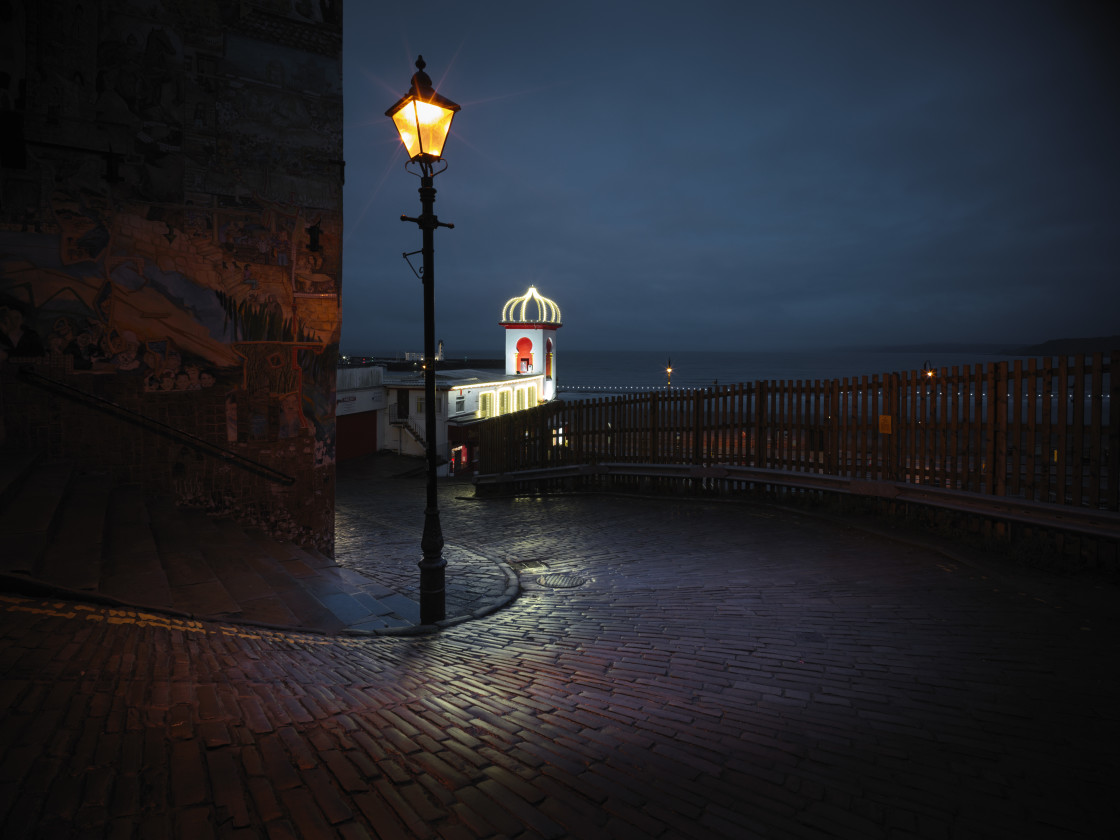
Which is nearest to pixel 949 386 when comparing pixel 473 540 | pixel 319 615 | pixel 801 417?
pixel 801 417

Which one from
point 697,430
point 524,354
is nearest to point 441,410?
point 524,354

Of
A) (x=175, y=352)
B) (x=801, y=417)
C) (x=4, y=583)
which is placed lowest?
(x=4, y=583)

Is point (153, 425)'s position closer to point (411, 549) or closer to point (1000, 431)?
point (411, 549)

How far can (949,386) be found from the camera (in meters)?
8.20

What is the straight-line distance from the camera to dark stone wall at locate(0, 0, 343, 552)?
7387 mm

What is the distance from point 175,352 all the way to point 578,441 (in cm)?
867

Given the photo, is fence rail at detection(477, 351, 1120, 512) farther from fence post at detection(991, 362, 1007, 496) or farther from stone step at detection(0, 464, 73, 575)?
stone step at detection(0, 464, 73, 575)

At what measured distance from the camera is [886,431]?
29.5ft

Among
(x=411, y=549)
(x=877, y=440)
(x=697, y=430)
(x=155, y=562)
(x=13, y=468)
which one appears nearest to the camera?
(x=155, y=562)

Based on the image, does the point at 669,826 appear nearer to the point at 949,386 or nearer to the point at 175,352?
the point at 949,386

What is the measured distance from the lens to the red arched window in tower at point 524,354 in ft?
138

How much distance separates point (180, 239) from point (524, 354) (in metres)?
34.4

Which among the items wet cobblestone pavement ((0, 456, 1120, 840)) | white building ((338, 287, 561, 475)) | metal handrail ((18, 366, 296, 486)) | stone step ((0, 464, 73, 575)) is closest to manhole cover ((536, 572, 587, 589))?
wet cobblestone pavement ((0, 456, 1120, 840))

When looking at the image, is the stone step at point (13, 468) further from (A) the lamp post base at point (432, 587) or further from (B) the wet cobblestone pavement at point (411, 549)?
(A) the lamp post base at point (432, 587)
